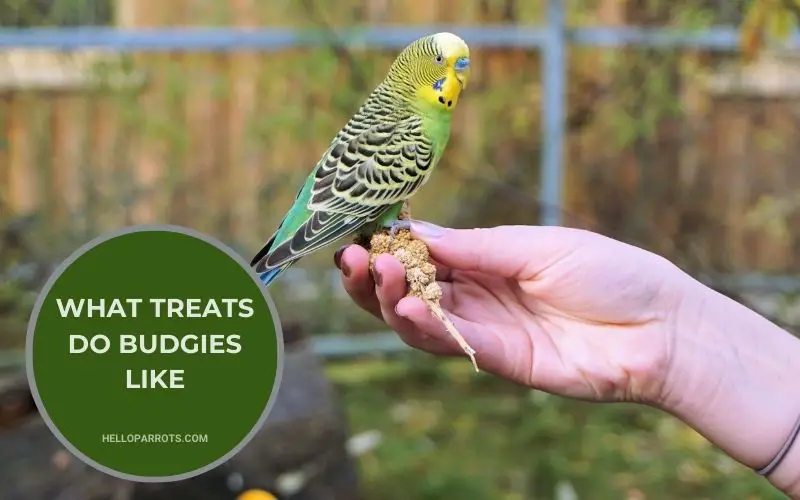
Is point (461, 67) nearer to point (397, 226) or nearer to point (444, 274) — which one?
point (397, 226)

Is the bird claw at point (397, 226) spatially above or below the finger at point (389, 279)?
above

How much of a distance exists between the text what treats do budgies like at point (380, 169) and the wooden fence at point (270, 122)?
78 cm

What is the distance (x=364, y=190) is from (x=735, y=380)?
1.48 feet

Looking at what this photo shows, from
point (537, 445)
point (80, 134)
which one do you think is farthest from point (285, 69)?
point (537, 445)

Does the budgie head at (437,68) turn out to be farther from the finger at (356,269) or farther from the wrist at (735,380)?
the wrist at (735,380)

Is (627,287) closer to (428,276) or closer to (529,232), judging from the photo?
(529,232)

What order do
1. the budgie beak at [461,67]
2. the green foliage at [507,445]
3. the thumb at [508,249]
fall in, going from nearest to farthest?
the budgie beak at [461,67], the thumb at [508,249], the green foliage at [507,445]

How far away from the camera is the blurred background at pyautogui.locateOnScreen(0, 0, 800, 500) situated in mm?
1595

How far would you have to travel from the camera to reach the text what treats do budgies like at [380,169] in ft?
2.32

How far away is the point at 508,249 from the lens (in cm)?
82

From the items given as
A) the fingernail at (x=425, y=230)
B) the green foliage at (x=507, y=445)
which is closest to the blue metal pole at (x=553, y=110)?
the green foliage at (x=507, y=445)

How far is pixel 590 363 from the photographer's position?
34.5 inches

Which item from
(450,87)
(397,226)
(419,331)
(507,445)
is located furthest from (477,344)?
(507,445)

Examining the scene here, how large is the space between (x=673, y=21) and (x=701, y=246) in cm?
53
